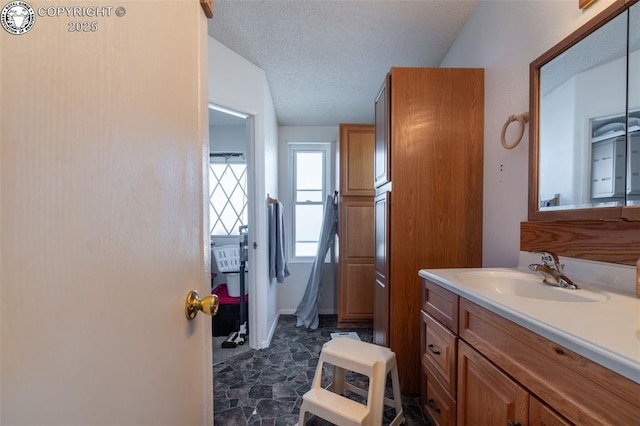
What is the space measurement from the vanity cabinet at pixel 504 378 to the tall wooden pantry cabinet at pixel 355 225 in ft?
4.99

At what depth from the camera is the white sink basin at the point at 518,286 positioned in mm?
896

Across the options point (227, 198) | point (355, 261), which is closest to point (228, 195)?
point (227, 198)

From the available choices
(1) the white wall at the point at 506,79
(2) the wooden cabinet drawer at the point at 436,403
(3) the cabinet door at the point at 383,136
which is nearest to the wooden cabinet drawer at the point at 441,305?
(2) the wooden cabinet drawer at the point at 436,403

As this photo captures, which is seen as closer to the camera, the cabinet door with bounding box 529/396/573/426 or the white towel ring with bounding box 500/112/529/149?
the cabinet door with bounding box 529/396/573/426

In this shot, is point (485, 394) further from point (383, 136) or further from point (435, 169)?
point (383, 136)

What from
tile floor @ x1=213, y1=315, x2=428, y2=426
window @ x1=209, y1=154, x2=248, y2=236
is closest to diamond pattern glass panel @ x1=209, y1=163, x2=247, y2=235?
window @ x1=209, y1=154, x2=248, y2=236

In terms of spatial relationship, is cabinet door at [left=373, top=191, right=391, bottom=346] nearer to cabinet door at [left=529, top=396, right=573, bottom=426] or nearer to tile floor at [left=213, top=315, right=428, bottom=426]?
tile floor at [left=213, top=315, right=428, bottom=426]

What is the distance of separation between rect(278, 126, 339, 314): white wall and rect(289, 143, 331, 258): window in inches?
3.5

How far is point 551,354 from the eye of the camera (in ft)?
2.08

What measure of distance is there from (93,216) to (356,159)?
2.65 meters

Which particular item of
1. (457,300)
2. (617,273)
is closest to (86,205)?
(457,300)

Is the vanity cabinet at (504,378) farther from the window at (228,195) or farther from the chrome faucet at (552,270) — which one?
the window at (228,195)

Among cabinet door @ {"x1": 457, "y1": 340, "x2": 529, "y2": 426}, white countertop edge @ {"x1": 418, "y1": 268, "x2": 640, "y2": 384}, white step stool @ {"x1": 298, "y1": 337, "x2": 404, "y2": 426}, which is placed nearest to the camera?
white countertop edge @ {"x1": 418, "y1": 268, "x2": 640, "y2": 384}

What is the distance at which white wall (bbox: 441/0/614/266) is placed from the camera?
118 centimetres
